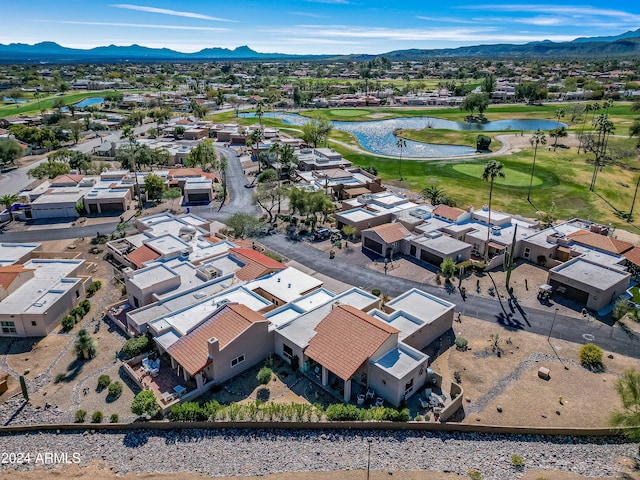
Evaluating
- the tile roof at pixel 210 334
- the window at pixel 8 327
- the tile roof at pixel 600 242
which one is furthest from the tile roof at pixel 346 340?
the tile roof at pixel 600 242

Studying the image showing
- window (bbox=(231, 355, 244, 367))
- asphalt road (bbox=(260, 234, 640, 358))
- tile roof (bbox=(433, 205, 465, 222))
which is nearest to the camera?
window (bbox=(231, 355, 244, 367))

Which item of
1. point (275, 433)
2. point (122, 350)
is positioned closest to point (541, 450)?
point (275, 433)

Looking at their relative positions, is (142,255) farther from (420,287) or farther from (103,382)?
(420,287)

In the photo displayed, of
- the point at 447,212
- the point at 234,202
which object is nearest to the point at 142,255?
the point at 234,202

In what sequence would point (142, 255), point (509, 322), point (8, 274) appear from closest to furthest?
1. point (509, 322)
2. point (8, 274)
3. point (142, 255)

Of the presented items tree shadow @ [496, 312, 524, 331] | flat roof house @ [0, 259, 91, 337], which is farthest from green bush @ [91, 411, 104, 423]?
tree shadow @ [496, 312, 524, 331]

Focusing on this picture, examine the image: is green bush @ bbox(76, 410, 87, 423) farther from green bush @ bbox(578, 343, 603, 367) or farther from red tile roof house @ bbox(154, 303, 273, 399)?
green bush @ bbox(578, 343, 603, 367)

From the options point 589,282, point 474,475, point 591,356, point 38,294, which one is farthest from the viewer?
point 589,282

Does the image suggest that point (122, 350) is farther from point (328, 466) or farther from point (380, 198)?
point (380, 198)
